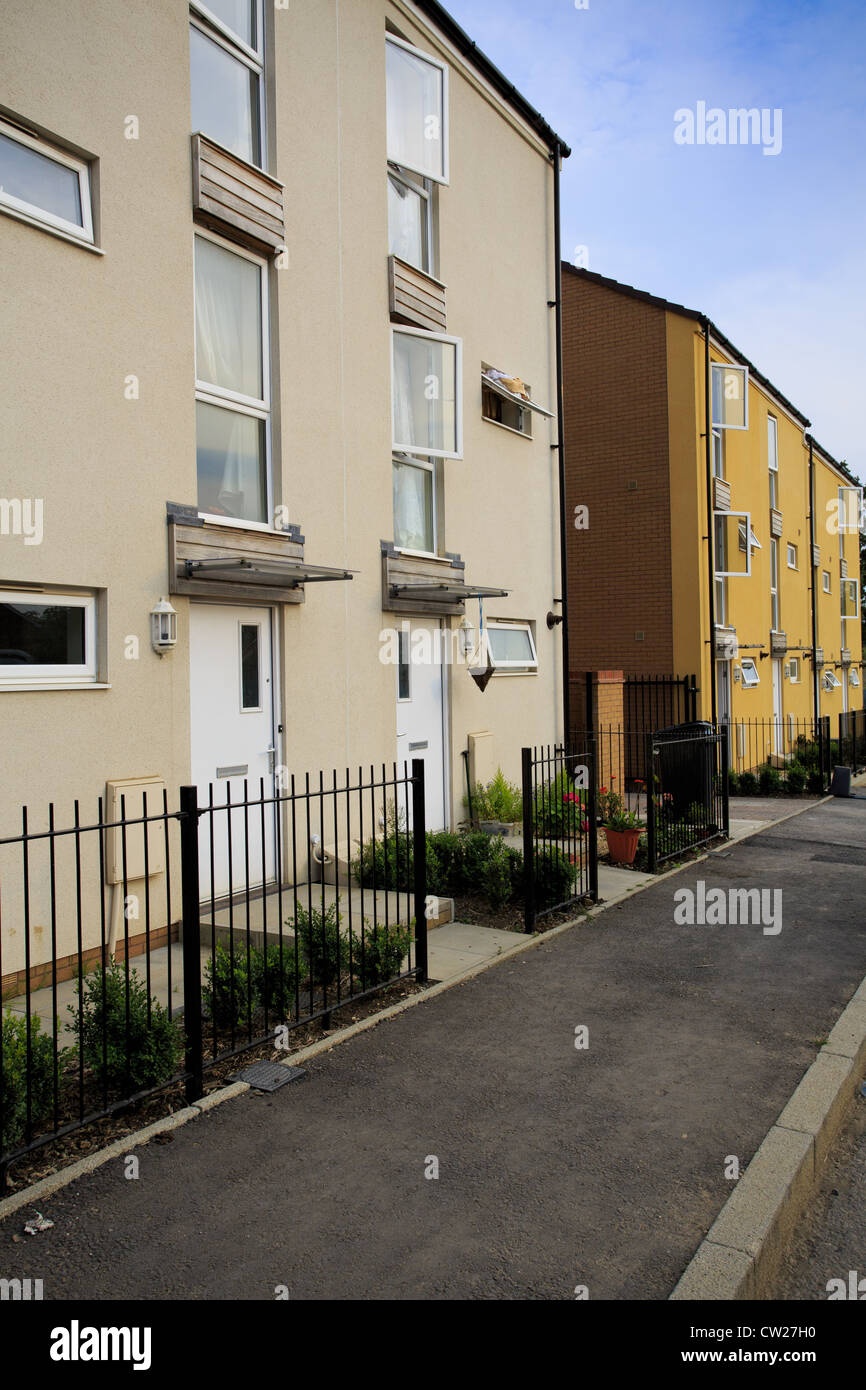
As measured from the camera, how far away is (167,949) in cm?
545

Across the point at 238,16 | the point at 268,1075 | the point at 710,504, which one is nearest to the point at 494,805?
the point at 268,1075

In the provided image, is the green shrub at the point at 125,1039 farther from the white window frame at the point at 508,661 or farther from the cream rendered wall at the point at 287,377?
the white window frame at the point at 508,661

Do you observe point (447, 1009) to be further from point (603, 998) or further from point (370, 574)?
point (370, 574)

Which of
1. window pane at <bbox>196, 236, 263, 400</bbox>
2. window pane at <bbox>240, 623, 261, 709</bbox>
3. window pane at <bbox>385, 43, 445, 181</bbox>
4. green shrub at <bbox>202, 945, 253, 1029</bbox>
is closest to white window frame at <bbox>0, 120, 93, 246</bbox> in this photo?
window pane at <bbox>196, 236, 263, 400</bbox>

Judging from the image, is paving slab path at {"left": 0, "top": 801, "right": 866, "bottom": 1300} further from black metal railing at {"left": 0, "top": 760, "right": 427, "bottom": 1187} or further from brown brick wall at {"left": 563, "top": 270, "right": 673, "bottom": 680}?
brown brick wall at {"left": 563, "top": 270, "right": 673, "bottom": 680}

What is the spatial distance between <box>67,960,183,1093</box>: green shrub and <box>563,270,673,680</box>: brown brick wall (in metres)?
14.0

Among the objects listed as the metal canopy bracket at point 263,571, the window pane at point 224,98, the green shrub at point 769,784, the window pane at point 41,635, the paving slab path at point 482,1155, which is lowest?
the paving slab path at point 482,1155

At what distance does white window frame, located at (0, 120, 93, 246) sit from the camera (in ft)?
19.6

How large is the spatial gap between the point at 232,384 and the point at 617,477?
38.8 ft

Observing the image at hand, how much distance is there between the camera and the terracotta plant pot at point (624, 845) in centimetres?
1038

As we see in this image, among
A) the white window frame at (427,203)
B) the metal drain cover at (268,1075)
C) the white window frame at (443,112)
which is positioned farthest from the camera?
the white window frame at (427,203)

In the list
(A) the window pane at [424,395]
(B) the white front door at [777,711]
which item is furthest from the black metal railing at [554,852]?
(B) the white front door at [777,711]

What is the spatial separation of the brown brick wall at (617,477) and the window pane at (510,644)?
546cm
